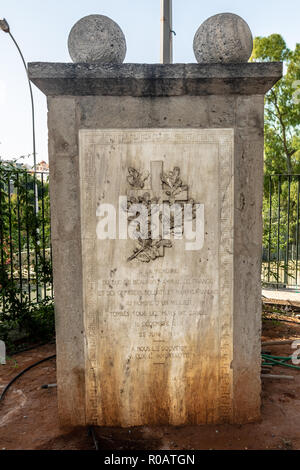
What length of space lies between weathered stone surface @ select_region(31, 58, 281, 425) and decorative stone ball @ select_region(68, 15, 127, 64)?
21 centimetres

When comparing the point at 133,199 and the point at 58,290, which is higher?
the point at 133,199

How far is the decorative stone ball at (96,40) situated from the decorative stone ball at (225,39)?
25.7 inches

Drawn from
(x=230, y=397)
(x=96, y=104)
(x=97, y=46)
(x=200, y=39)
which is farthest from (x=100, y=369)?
(x=200, y=39)

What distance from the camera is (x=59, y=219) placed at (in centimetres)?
294

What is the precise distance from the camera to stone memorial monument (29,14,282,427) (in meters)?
2.84

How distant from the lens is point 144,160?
292 centimetres

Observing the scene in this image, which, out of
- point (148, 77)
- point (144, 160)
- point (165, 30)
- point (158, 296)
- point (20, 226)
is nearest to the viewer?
point (148, 77)

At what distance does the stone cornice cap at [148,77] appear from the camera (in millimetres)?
2746

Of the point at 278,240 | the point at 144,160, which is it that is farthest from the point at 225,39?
the point at 278,240

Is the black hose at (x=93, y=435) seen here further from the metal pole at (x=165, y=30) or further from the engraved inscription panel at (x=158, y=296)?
the metal pole at (x=165, y=30)

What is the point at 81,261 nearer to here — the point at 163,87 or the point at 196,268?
the point at 196,268

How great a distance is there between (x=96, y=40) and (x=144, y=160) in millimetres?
957

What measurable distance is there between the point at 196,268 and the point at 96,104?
1474 mm

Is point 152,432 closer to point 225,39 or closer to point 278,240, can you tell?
point 225,39
